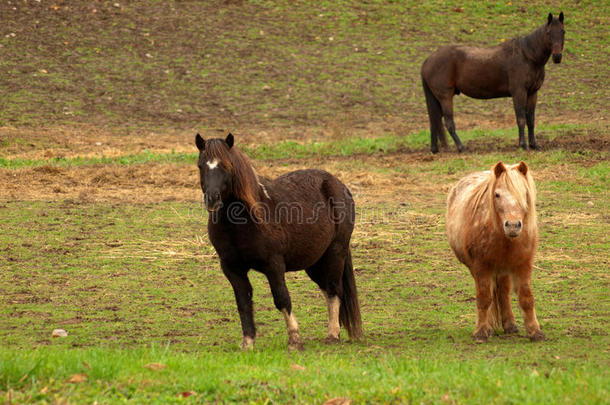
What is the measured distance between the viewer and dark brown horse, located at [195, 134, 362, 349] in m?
6.45

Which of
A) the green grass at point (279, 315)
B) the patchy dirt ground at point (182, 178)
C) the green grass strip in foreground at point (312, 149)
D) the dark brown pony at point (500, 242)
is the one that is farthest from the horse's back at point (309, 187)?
the green grass strip in foreground at point (312, 149)

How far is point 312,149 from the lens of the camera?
16688 mm

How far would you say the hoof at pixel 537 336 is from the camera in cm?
683

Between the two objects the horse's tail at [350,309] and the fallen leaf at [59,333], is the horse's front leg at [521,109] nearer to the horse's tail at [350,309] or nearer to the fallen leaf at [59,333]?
the horse's tail at [350,309]

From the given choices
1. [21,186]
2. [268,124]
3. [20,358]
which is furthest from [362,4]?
[20,358]

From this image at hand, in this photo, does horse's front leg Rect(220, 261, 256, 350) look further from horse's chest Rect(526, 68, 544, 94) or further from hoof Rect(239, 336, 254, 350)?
horse's chest Rect(526, 68, 544, 94)

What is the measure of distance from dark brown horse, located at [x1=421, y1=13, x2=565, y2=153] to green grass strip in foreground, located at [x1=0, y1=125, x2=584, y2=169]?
100 centimetres

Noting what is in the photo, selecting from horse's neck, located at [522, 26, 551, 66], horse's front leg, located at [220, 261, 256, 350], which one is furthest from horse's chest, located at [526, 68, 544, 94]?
horse's front leg, located at [220, 261, 256, 350]

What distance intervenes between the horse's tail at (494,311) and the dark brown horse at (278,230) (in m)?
1.20

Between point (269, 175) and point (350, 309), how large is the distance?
22.7ft

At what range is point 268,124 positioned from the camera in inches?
776

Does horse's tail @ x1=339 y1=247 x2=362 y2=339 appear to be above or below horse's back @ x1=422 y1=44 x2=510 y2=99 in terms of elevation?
below

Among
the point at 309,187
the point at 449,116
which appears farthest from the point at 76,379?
the point at 449,116

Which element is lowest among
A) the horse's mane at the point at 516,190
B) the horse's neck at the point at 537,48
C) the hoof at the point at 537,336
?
the hoof at the point at 537,336
